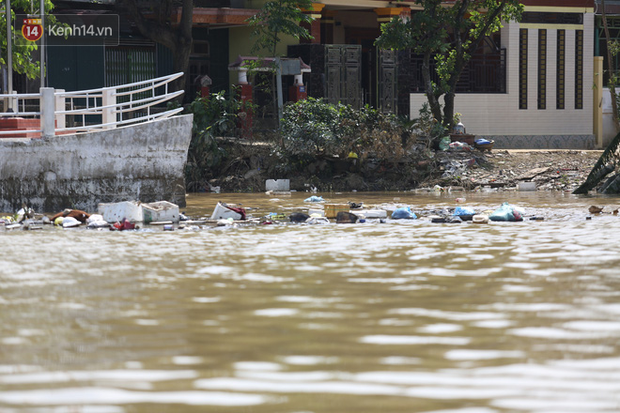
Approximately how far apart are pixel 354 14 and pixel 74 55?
9.15 metres

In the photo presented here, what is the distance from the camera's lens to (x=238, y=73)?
2458 cm

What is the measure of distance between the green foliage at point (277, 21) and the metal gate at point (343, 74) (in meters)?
1.43

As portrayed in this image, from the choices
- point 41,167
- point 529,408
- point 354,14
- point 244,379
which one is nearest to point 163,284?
point 244,379

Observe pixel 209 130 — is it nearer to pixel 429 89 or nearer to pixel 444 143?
pixel 444 143

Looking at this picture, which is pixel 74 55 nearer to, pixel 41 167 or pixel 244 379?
pixel 41 167

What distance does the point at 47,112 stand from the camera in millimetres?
15211

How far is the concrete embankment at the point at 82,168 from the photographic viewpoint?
15.3 meters

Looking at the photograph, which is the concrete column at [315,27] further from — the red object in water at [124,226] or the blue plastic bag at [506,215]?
the red object in water at [124,226]

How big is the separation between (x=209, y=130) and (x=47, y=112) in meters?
6.77

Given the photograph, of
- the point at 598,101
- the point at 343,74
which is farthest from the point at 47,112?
the point at 598,101

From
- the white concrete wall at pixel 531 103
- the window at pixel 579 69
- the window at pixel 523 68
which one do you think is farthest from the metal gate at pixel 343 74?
the window at pixel 579 69

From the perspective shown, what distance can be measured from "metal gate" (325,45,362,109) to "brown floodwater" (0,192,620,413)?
14323 millimetres

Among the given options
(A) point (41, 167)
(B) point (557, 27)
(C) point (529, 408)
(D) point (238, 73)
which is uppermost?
(B) point (557, 27)

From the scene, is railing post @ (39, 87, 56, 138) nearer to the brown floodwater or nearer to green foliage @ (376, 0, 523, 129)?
the brown floodwater
